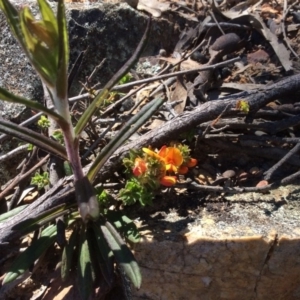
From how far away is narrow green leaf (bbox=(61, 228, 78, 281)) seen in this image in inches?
72.1

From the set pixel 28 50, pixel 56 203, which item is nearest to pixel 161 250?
pixel 56 203

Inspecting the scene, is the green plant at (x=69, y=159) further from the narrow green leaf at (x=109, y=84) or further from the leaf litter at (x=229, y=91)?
the leaf litter at (x=229, y=91)

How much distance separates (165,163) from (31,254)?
565 millimetres

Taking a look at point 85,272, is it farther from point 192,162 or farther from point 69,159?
point 192,162

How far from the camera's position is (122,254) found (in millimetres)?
1778

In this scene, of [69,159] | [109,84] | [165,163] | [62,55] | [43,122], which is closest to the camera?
[62,55]

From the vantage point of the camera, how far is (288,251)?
2016 mm

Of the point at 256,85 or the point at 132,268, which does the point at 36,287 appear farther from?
the point at 256,85

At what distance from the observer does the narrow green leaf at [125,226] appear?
6.31ft

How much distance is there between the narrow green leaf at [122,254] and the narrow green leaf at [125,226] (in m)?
0.06

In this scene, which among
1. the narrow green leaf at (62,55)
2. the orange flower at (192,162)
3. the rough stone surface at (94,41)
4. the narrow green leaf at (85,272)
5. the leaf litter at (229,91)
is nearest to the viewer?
the narrow green leaf at (62,55)

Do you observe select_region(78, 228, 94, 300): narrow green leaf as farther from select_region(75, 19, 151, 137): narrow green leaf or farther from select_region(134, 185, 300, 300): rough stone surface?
select_region(75, 19, 151, 137): narrow green leaf

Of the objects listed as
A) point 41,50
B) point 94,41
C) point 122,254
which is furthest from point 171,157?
point 94,41

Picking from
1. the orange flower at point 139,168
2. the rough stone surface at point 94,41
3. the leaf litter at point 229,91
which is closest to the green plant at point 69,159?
the orange flower at point 139,168
